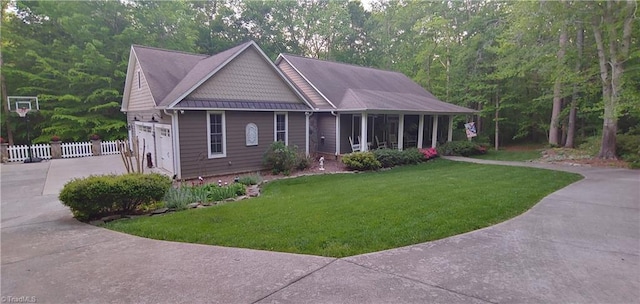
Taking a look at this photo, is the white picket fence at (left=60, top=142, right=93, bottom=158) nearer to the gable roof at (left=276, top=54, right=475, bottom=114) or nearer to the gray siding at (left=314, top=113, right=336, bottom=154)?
the gable roof at (left=276, top=54, right=475, bottom=114)

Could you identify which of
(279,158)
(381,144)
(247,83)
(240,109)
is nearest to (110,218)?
(240,109)

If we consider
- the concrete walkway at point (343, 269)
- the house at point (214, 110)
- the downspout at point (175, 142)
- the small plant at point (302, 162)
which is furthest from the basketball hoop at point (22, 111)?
the small plant at point (302, 162)

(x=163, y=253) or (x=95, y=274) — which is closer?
(x=95, y=274)

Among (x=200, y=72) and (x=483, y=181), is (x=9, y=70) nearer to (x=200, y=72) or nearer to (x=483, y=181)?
(x=200, y=72)

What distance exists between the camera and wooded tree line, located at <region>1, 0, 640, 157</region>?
13.9m

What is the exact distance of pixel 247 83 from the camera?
12.3 m

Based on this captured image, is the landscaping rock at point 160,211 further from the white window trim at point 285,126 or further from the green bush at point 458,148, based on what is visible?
the green bush at point 458,148

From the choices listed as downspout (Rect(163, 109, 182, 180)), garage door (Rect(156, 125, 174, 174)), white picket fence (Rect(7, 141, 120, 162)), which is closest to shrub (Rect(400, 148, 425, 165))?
downspout (Rect(163, 109, 182, 180))

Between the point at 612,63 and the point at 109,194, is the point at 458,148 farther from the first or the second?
the point at 109,194

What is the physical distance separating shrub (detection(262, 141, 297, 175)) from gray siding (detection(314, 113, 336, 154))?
308 centimetres

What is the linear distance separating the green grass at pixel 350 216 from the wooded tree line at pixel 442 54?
8.44 metres

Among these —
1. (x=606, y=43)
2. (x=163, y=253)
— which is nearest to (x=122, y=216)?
(x=163, y=253)

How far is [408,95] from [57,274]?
730 inches

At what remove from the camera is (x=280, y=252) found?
4.34m
